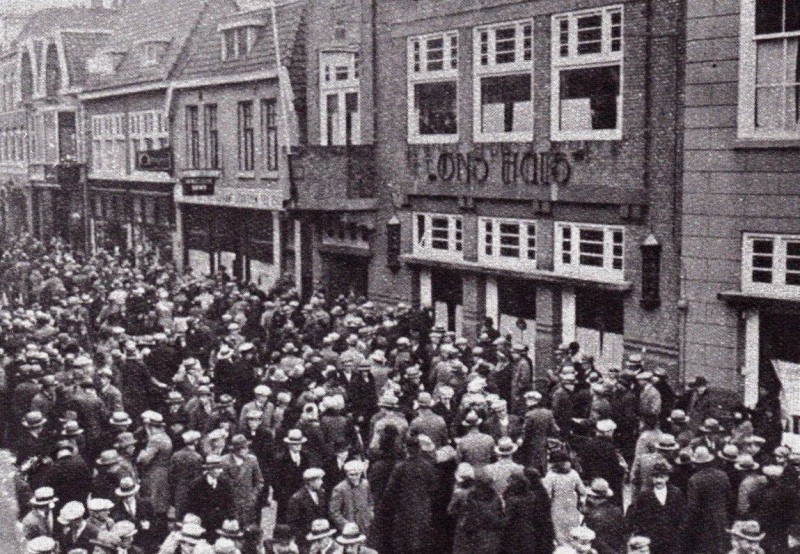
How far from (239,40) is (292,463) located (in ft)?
69.9

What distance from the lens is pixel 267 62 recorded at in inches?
1150

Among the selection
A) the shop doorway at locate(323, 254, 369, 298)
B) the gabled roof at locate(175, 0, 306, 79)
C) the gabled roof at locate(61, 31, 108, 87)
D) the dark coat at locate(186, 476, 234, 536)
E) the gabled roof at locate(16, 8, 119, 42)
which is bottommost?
the dark coat at locate(186, 476, 234, 536)

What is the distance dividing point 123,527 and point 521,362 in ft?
25.7

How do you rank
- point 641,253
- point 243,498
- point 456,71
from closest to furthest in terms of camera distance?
1. point 243,498
2. point 641,253
3. point 456,71

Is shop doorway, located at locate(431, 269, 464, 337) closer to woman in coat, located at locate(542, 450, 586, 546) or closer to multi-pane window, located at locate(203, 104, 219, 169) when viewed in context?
multi-pane window, located at locate(203, 104, 219, 169)

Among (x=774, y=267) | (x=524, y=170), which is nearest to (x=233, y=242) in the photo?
(x=524, y=170)

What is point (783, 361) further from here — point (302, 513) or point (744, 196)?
point (302, 513)

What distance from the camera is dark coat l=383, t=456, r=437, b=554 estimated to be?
10891 mm

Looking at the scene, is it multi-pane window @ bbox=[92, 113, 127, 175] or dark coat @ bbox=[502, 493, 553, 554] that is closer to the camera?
dark coat @ bbox=[502, 493, 553, 554]

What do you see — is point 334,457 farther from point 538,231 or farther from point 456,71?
point 456,71

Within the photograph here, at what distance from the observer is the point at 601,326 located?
1927 centimetres

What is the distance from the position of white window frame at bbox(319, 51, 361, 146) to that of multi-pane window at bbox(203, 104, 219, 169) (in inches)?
258

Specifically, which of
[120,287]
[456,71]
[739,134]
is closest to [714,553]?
[739,134]

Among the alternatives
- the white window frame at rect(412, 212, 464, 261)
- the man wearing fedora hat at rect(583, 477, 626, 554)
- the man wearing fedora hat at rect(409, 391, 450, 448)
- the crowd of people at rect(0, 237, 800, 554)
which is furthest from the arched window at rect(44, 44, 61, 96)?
the man wearing fedora hat at rect(583, 477, 626, 554)
